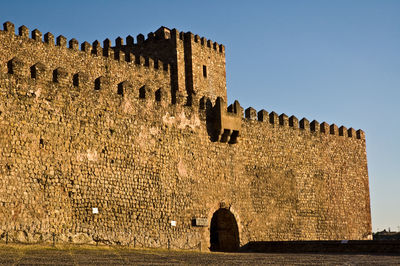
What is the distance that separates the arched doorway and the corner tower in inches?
A: 240

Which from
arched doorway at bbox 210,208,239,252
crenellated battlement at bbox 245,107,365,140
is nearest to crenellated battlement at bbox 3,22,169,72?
crenellated battlement at bbox 245,107,365,140

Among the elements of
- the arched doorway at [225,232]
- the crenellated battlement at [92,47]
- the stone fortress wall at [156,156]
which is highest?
the crenellated battlement at [92,47]

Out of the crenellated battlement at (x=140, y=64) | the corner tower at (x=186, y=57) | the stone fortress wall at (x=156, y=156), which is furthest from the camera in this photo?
the corner tower at (x=186, y=57)

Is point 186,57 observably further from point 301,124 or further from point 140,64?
point 301,124

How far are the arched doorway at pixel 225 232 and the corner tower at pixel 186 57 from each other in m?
6.09

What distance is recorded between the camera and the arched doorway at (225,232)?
917 inches

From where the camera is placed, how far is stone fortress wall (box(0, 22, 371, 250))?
17.8 m

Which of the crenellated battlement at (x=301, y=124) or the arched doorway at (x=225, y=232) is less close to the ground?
the crenellated battlement at (x=301, y=124)

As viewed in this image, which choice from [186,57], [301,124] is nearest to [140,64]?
[186,57]

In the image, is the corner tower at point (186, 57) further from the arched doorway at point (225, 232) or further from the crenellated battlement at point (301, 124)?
the arched doorway at point (225, 232)

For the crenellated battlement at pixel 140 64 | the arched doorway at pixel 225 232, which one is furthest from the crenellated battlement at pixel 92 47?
the arched doorway at pixel 225 232

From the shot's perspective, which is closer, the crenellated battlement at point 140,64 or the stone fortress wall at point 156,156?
the stone fortress wall at point 156,156

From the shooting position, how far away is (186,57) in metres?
28.4

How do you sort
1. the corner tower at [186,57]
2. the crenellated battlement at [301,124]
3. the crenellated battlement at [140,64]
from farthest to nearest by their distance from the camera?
the corner tower at [186,57]
the crenellated battlement at [301,124]
the crenellated battlement at [140,64]
